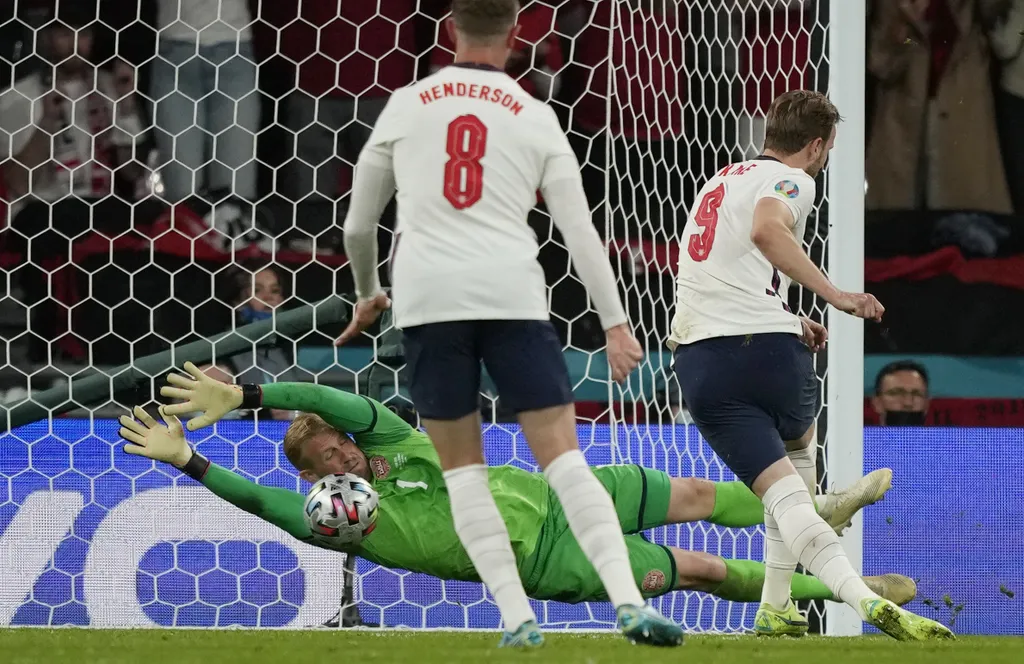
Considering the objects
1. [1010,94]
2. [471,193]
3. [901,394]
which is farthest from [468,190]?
[1010,94]

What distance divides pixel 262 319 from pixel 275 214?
0.51 m

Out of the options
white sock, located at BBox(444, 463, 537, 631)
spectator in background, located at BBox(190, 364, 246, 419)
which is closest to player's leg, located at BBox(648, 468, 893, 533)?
spectator in background, located at BBox(190, 364, 246, 419)

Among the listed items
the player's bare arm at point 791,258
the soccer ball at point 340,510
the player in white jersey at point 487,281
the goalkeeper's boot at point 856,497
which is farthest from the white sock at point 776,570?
the player in white jersey at point 487,281

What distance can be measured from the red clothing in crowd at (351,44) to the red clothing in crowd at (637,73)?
0.66 metres

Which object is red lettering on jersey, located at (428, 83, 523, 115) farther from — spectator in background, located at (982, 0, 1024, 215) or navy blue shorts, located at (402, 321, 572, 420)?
spectator in background, located at (982, 0, 1024, 215)

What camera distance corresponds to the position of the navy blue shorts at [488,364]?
2.59 m

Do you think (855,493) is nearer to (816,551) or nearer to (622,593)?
(816,551)

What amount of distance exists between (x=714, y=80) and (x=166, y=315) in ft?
7.05

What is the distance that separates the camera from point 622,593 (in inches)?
99.0

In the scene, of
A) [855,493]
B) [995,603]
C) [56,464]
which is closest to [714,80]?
[855,493]

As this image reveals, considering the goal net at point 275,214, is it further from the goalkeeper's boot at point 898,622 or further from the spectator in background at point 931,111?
the goalkeeper's boot at point 898,622

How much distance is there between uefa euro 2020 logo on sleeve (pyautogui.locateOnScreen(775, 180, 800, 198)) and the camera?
3.33 metres

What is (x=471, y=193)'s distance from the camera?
2.60 m

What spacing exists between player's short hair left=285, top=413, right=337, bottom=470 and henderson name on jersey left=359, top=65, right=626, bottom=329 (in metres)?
1.49
